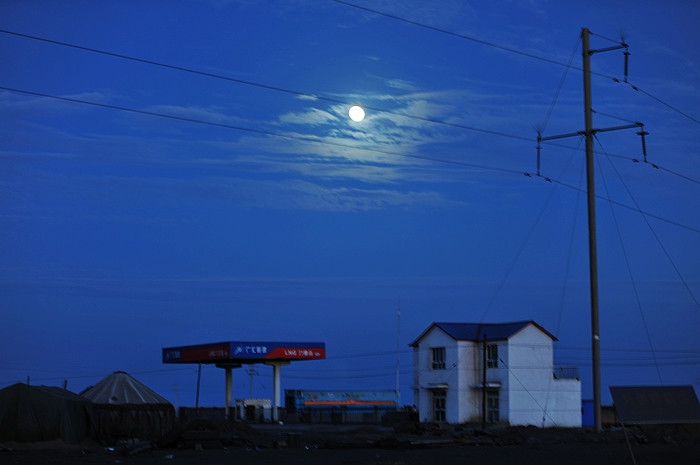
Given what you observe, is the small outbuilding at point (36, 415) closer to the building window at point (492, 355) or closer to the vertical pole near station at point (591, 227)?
the vertical pole near station at point (591, 227)

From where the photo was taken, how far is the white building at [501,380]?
213 ft

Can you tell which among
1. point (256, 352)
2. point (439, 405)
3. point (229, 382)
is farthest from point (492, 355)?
point (229, 382)

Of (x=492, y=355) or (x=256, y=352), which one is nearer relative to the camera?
(x=492, y=355)

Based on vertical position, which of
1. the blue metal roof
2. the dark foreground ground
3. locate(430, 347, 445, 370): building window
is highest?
the blue metal roof

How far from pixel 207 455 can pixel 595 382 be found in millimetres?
13587

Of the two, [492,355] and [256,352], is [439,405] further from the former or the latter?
[256,352]

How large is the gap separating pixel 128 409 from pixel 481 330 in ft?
106

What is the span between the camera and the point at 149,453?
34469 mm

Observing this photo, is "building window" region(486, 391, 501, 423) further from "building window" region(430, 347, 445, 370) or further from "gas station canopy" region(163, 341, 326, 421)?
"gas station canopy" region(163, 341, 326, 421)

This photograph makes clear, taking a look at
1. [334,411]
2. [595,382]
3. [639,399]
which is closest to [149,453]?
[595,382]

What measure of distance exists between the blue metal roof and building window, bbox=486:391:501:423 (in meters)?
3.89

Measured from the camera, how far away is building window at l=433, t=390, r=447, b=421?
6775 cm

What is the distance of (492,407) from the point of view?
66.2 metres

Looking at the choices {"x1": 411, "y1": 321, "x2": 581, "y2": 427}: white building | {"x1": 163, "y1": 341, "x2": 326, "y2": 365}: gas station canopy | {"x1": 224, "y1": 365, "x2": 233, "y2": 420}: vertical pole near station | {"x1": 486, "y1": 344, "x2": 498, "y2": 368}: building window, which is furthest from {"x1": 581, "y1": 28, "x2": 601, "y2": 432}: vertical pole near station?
{"x1": 224, "y1": 365, "x2": 233, "y2": 420}: vertical pole near station
